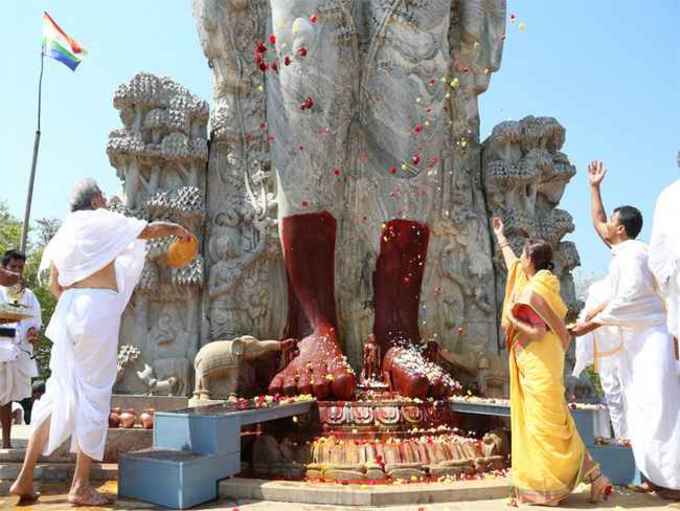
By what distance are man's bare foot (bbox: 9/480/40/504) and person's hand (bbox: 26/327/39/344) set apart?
6.81 feet

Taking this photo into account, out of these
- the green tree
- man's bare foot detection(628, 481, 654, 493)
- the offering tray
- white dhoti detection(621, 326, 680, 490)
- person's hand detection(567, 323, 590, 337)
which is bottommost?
man's bare foot detection(628, 481, 654, 493)

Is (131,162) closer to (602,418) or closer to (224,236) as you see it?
(224,236)

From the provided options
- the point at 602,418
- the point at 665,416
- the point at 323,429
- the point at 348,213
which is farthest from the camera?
the point at 348,213

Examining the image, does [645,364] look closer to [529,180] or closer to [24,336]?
[529,180]

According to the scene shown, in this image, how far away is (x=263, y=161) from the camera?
6.41 metres

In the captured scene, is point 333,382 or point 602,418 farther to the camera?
point 602,418

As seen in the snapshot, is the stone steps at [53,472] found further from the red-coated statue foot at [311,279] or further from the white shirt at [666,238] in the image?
the white shirt at [666,238]

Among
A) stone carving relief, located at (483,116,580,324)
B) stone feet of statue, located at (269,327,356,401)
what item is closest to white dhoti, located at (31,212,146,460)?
stone feet of statue, located at (269,327,356,401)

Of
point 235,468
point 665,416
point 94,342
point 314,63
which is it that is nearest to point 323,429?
point 235,468

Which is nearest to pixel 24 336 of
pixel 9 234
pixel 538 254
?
pixel 538 254

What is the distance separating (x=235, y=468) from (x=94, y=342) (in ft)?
3.57

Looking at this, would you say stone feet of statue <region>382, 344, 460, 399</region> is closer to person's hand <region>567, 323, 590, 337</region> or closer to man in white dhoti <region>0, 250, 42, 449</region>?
person's hand <region>567, 323, 590, 337</region>

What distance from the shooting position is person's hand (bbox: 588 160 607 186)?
14.8 ft

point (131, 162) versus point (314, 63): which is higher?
point (314, 63)
